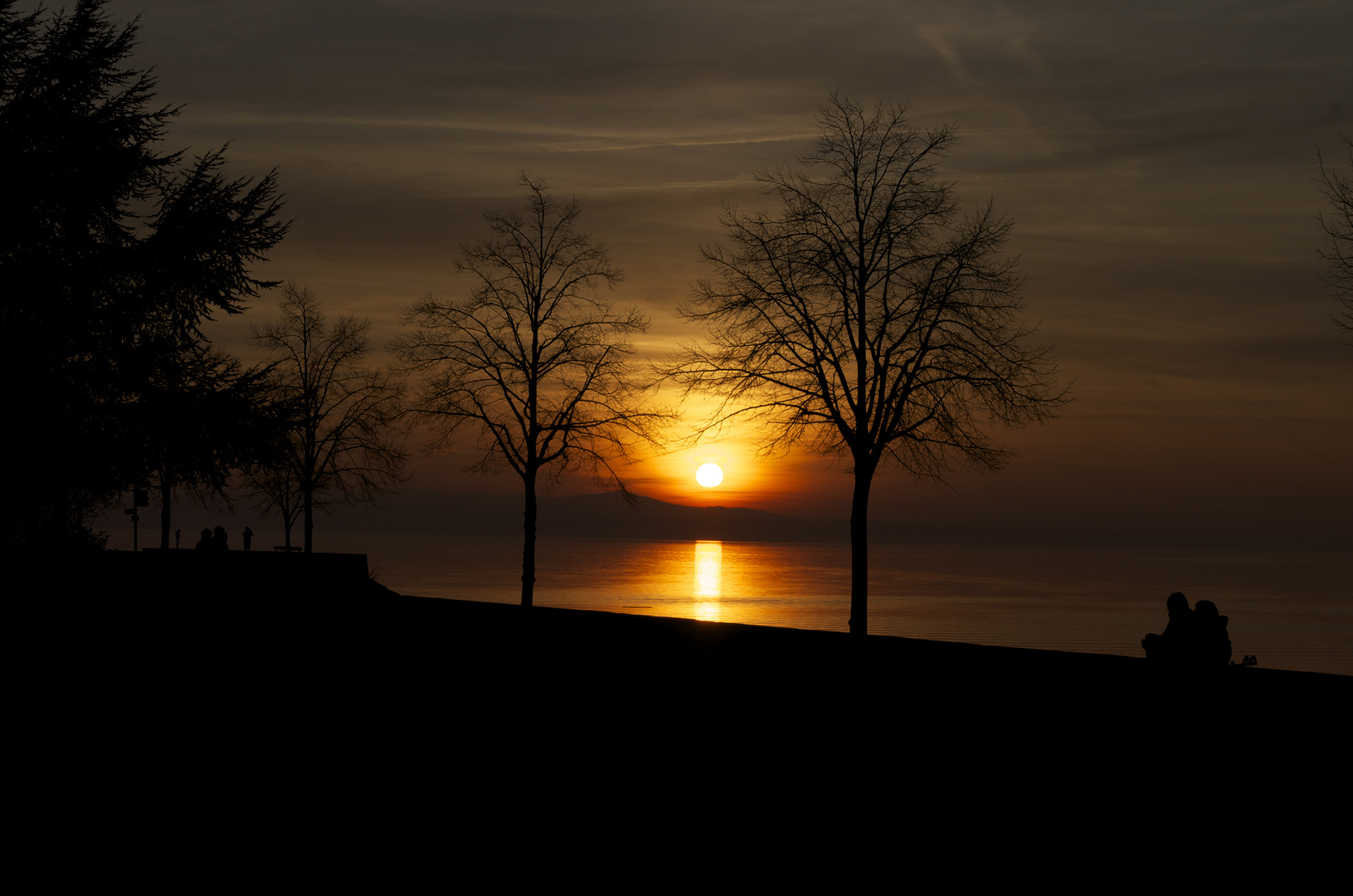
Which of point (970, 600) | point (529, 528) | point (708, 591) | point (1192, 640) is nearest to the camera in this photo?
point (1192, 640)

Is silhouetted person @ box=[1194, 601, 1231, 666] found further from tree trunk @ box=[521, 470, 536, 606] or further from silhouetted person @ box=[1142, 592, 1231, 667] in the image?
tree trunk @ box=[521, 470, 536, 606]

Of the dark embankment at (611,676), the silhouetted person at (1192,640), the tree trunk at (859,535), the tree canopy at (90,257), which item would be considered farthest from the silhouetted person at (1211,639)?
the tree canopy at (90,257)

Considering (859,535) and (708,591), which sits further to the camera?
(708,591)

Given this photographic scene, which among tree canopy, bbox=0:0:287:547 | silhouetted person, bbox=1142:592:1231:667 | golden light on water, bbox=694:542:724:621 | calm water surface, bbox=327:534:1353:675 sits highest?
tree canopy, bbox=0:0:287:547

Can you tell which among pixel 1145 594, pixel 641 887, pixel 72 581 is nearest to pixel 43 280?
pixel 72 581

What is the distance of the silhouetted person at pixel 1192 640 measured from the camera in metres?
12.1

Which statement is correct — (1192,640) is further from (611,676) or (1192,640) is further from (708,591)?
(708,591)

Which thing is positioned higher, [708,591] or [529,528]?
[529,528]

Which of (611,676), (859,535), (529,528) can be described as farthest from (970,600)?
(611,676)

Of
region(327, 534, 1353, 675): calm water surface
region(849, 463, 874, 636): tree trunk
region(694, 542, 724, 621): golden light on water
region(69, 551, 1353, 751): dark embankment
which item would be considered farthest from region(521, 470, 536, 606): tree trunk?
region(694, 542, 724, 621): golden light on water

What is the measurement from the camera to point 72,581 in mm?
19438

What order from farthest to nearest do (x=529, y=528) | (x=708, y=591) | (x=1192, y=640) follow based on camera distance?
(x=708, y=591), (x=529, y=528), (x=1192, y=640)

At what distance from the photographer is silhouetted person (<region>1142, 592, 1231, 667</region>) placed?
39.5 feet

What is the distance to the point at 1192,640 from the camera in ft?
39.7
